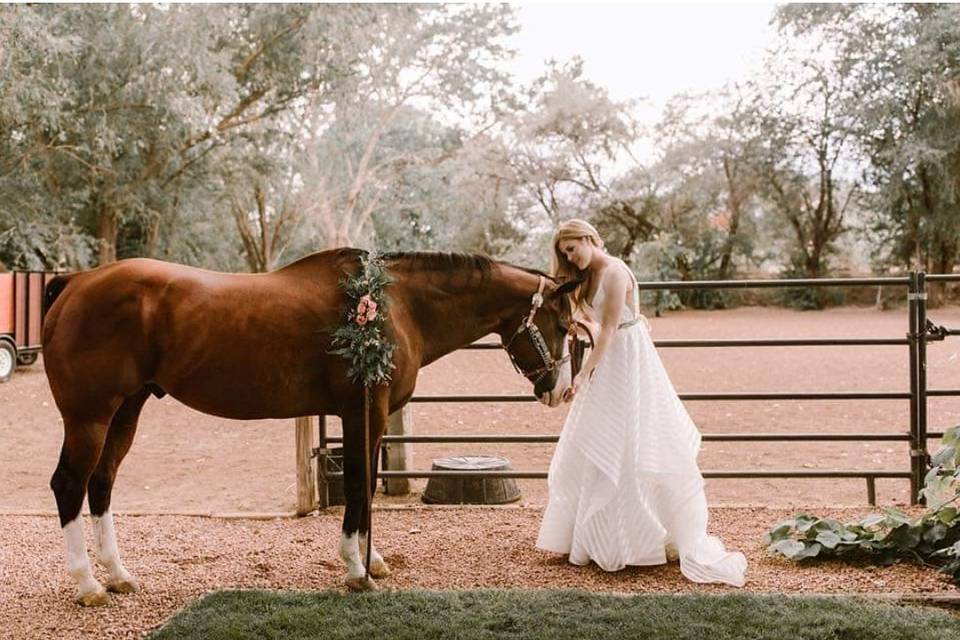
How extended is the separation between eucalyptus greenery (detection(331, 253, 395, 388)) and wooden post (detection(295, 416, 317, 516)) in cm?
167

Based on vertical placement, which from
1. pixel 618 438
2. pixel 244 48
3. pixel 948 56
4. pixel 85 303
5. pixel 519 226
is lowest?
A: pixel 618 438

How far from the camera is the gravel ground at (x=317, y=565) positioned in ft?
12.0

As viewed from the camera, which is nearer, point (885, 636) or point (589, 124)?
point (885, 636)

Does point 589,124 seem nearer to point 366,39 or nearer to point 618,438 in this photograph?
point 366,39

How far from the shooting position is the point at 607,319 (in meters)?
3.95

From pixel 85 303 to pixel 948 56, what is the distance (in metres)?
21.2

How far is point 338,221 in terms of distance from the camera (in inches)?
1095

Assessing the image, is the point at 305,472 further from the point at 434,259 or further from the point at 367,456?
the point at 434,259

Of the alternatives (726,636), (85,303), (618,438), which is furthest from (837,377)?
(85,303)

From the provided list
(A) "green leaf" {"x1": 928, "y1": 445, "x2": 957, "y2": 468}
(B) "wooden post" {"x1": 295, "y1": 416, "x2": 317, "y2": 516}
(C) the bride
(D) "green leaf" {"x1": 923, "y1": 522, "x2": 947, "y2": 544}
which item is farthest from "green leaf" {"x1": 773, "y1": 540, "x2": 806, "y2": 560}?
(B) "wooden post" {"x1": 295, "y1": 416, "x2": 317, "y2": 516}

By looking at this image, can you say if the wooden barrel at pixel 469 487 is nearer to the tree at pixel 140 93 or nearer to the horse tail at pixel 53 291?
the horse tail at pixel 53 291

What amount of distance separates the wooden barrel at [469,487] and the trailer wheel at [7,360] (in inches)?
354

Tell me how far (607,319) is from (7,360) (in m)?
11.0

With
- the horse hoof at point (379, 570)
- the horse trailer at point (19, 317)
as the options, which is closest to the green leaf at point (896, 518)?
the horse hoof at point (379, 570)
